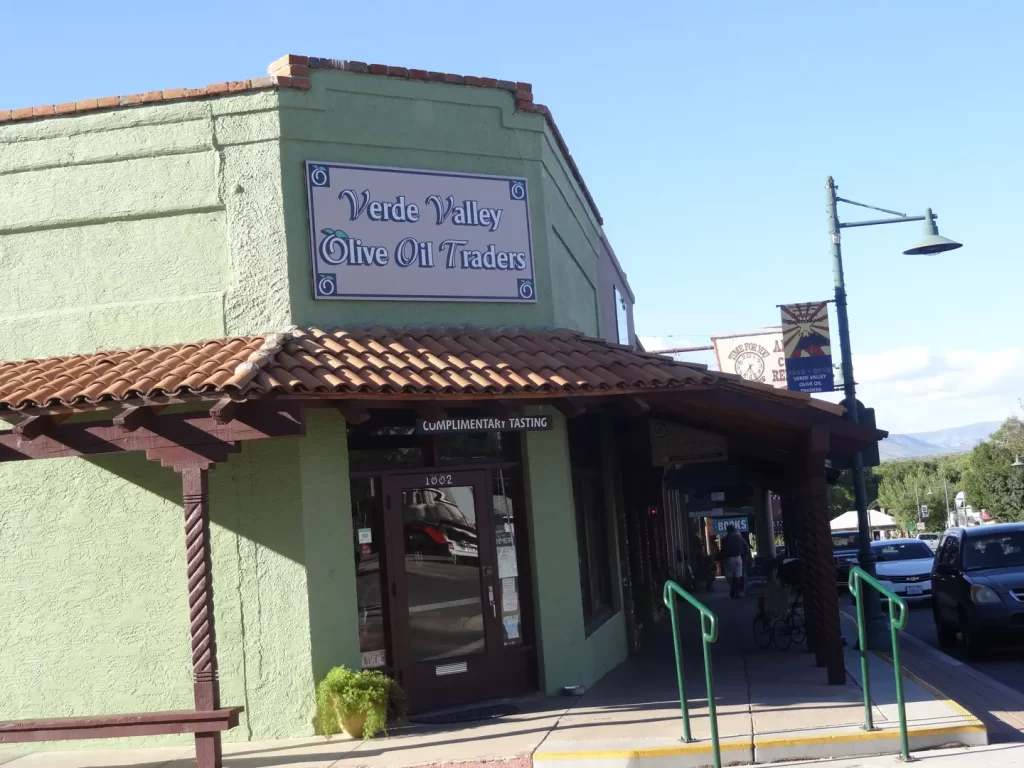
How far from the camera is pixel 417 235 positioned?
10.9 m

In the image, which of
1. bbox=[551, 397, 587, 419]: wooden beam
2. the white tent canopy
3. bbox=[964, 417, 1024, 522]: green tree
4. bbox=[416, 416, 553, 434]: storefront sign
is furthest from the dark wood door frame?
bbox=[964, 417, 1024, 522]: green tree

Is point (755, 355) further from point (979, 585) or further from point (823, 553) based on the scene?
point (823, 553)

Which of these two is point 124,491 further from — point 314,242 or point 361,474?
point 314,242

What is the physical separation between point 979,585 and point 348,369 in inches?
334

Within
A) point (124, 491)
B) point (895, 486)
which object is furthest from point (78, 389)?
point (895, 486)

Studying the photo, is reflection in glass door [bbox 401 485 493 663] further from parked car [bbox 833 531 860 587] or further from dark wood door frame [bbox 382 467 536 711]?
parked car [bbox 833 531 860 587]

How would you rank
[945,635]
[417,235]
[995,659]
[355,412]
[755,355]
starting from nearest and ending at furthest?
[355,412] → [417,235] → [995,659] → [945,635] → [755,355]

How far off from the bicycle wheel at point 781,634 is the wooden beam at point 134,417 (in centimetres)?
847

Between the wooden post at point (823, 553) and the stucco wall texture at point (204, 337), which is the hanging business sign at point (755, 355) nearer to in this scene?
the wooden post at point (823, 553)

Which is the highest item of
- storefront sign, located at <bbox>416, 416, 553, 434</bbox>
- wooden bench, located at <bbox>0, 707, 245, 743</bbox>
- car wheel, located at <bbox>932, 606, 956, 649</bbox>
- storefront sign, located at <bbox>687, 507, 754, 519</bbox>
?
storefront sign, located at <bbox>416, 416, 553, 434</bbox>

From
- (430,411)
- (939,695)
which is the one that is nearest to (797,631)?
(939,695)

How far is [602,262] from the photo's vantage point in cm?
1750

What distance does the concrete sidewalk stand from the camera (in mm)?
8047

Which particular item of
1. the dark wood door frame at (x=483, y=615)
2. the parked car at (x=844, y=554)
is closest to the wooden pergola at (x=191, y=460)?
the dark wood door frame at (x=483, y=615)
